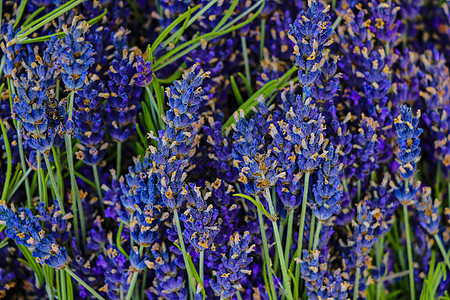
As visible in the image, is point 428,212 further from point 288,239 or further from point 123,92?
point 123,92

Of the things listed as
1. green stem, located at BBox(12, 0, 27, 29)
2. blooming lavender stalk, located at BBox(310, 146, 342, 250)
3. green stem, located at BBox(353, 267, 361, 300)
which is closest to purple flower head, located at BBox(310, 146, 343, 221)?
blooming lavender stalk, located at BBox(310, 146, 342, 250)

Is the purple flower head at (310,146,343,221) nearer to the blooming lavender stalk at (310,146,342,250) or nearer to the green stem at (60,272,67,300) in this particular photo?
the blooming lavender stalk at (310,146,342,250)

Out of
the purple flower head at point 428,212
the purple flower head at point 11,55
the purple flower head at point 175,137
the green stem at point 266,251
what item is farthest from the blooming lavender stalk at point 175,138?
the purple flower head at point 428,212

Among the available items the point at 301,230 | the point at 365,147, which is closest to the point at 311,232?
the point at 301,230

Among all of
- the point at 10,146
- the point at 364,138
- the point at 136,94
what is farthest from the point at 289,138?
the point at 10,146

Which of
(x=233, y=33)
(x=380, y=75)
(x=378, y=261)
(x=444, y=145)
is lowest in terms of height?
(x=378, y=261)

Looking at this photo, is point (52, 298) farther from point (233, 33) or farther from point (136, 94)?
point (233, 33)
